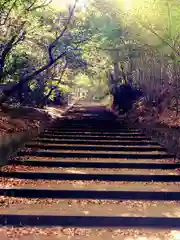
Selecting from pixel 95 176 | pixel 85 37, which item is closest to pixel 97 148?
pixel 95 176

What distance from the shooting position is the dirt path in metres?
7.07

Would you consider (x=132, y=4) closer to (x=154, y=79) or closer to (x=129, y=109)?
(x=154, y=79)

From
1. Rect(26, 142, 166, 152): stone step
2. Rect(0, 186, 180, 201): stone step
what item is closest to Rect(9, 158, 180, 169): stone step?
Rect(0, 186, 180, 201): stone step

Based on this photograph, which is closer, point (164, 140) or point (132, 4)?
point (164, 140)

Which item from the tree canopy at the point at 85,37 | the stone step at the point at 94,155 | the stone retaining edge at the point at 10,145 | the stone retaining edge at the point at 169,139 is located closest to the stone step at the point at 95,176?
the stone retaining edge at the point at 10,145

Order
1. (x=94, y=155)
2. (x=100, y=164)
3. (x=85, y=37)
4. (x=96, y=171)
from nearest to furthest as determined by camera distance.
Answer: (x=96, y=171)
(x=100, y=164)
(x=94, y=155)
(x=85, y=37)

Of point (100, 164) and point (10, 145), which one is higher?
point (10, 145)

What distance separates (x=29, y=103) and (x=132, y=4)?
2000 centimetres

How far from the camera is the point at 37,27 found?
20.1 meters

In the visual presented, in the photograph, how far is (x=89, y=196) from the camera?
360 inches

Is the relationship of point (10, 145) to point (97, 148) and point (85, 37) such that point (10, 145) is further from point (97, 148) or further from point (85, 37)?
point (85, 37)

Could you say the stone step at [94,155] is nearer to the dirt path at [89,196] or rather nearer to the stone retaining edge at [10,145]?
the dirt path at [89,196]

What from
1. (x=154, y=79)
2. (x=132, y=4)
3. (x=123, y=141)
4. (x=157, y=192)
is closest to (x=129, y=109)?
(x=154, y=79)

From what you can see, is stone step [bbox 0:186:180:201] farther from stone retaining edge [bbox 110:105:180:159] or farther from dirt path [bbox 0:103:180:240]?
stone retaining edge [bbox 110:105:180:159]
